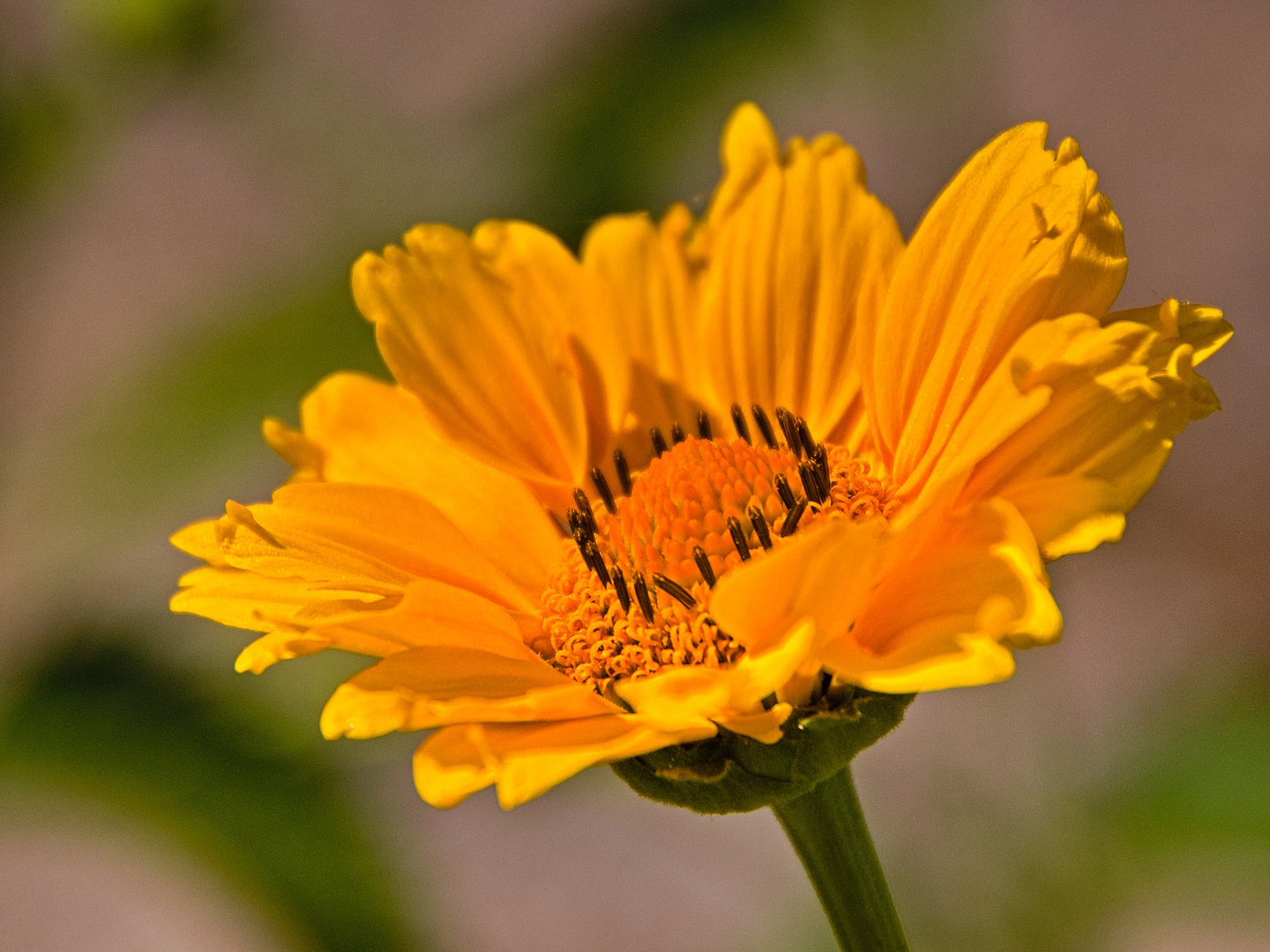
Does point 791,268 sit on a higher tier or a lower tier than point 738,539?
higher

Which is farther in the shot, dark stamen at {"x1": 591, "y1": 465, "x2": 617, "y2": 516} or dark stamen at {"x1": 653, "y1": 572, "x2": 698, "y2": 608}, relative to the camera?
dark stamen at {"x1": 591, "y1": 465, "x2": 617, "y2": 516}

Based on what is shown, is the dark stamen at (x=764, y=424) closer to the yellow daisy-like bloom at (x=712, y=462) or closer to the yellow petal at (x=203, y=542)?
the yellow daisy-like bloom at (x=712, y=462)

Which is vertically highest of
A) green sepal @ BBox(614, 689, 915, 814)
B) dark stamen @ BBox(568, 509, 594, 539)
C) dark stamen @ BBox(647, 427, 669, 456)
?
dark stamen @ BBox(647, 427, 669, 456)

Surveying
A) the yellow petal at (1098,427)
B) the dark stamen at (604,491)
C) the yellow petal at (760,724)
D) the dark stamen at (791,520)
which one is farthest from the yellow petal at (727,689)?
the dark stamen at (604,491)

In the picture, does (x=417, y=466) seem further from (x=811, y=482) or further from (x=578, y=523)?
(x=811, y=482)

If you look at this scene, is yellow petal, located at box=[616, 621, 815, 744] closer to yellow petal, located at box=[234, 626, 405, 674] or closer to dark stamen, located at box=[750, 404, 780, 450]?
yellow petal, located at box=[234, 626, 405, 674]

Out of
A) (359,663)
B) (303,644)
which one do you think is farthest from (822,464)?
(359,663)

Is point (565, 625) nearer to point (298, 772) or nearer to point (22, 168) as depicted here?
point (298, 772)

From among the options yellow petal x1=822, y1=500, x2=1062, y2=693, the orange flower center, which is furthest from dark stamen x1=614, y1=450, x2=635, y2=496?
yellow petal x1=822, y1=500, x2=1062, y2=693
